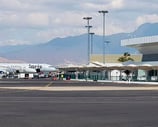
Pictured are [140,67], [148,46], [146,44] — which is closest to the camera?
[140,67]

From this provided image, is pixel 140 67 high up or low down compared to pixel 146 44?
down

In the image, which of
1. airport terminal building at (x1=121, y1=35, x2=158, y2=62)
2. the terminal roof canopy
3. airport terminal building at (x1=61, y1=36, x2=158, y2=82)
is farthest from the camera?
airport terminal building at (x1=121, y1=35, x2=158, y2=62)

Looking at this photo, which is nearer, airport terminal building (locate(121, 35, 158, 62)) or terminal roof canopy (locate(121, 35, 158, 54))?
terminal roof canopy (locate(121, 35, 158, 54))

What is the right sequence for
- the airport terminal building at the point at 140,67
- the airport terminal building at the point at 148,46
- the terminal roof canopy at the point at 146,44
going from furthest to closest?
the airport terminal building at the point at 148,46 → the terminal roof canopy at the point at 146,44 → the airport terminal building at the point at 140,67

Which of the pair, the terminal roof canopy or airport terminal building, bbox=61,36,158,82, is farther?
the terminal roof canopy

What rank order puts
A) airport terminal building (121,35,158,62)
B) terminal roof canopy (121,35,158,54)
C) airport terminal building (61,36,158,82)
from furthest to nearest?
airport terminal building (121,35,158,62) → terminal roof canopy (121,35,158,54) → airport terminal building (61,36,158,82)

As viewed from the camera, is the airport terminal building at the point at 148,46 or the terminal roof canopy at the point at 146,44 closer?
the terminal roof canopy at the point at 146,44

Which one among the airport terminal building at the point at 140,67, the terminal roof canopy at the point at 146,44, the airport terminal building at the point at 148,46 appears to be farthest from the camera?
the airport terminal building at the point at 148,46

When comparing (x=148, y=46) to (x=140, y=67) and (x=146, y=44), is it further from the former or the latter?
(x=140, y=67)

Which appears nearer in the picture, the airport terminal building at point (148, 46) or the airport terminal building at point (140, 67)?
the airport terminal building at point (140, 67)

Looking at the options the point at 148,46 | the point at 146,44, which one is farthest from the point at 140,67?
the point at 148,46

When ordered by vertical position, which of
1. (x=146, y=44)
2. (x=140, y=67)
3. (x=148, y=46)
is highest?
(x=146, y=44)

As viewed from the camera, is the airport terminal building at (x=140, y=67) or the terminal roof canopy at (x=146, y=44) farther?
the terminal roof canopy at (x=146, y=44)

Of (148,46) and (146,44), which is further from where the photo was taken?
(148,46)
